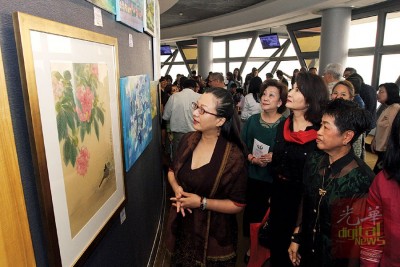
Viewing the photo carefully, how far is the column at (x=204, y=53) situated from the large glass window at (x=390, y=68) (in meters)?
8.79

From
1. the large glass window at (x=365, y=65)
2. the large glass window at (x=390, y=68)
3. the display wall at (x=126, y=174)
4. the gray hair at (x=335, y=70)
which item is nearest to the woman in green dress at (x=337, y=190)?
the display wall at (x=126, y=174)

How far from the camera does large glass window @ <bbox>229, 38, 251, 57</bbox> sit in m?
15.0

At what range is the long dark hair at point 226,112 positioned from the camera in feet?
5.99

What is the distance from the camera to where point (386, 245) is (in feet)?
4.54

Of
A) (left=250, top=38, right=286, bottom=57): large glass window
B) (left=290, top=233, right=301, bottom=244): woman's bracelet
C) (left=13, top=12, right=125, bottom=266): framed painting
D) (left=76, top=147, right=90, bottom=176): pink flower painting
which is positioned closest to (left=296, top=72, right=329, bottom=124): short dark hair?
(left=290, top=233, right=301, bottom=244): woman's bracelet

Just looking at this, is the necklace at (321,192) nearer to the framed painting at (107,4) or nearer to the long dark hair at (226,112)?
the long dark hair at (226,112)

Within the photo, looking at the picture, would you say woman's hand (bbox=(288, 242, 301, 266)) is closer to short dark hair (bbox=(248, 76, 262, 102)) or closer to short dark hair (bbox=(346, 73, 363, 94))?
short dark hair (bbox=(248, 76, 262, 102))

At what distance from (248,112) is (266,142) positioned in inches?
66.0

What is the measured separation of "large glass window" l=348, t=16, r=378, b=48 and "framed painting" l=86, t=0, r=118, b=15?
7915mm

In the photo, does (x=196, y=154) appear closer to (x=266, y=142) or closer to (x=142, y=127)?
(x=142, y=127)

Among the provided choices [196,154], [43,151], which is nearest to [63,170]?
[43,151]

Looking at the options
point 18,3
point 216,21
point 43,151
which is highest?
point 216,21

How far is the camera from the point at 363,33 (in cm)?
830

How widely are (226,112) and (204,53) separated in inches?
543
